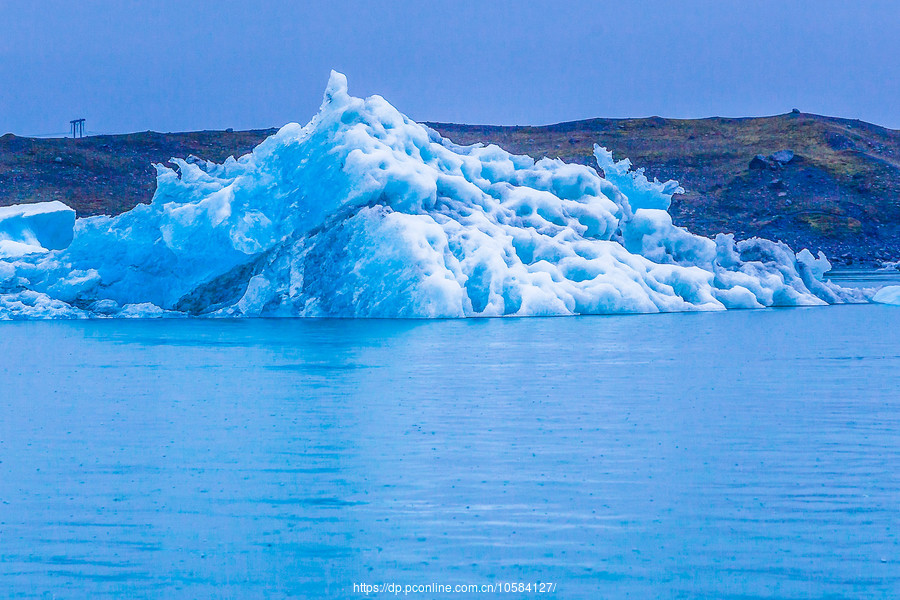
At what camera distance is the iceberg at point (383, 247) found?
62.0 ft

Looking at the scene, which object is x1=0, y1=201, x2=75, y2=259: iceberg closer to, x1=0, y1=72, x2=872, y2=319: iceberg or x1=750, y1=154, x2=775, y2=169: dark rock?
x1=0, y1=72, x2=872, y2=319: iceberg

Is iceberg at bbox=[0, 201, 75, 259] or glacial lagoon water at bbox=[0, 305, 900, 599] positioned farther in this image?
iceberg at bbox=[0, 201, 75, 259]

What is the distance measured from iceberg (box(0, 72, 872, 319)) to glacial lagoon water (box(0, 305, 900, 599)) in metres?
4.71

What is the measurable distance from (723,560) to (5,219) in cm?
2159

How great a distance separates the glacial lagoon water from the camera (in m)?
5.45

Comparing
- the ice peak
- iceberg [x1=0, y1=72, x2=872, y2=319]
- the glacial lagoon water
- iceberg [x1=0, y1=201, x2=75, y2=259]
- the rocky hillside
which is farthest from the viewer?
the rocky hillside

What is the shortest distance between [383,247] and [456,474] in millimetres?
11191

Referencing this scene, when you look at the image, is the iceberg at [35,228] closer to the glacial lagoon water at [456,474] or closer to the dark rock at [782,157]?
the glacial lagoon water at [456,474]

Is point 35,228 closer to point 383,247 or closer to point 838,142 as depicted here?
point 383,247

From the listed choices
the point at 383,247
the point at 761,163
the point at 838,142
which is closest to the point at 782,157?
the point at 761,163

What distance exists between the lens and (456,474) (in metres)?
7.30

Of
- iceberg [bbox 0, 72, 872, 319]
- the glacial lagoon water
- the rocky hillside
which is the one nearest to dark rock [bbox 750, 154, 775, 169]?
the rocky hillside

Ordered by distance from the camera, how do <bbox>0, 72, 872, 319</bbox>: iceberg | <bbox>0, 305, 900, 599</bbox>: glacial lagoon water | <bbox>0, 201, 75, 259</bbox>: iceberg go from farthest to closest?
1. <bbox>0, 201, 75, 259</bbox>: iceberg
2. <bbox>0, 72, 872, 319</bbox>: iceberg
3. <bbox>0, 305, 900, 599</bbox>: glacial lagoon water

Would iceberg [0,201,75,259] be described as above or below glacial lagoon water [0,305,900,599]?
above
